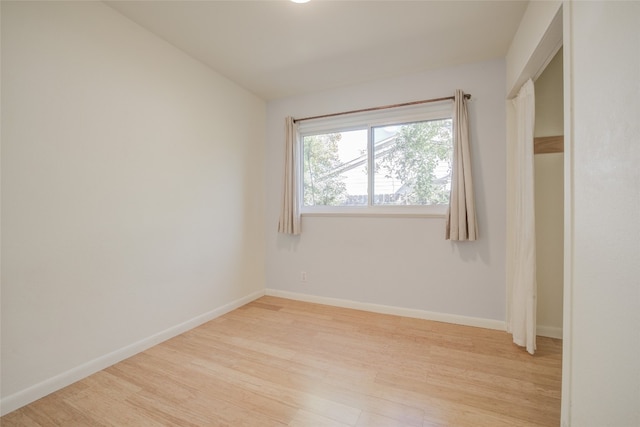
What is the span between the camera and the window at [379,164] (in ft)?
8.76

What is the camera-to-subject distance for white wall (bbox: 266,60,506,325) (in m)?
2.41

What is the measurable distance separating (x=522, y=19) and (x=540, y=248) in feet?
6.12

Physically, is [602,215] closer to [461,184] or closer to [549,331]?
[461,184]

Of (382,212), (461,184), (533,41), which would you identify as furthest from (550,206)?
(382,212)

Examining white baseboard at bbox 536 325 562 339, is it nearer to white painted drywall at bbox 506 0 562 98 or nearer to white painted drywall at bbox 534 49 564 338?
white painted drywall at bbox 534 49 564 338

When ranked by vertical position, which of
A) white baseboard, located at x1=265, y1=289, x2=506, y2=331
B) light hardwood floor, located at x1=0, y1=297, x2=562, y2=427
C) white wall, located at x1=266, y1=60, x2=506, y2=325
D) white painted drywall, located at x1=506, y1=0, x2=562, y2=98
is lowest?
light hardwood floor, located at x1=0, y1=297, x2=562, y2=427

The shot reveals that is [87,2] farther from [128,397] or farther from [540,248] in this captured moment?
[540,248]

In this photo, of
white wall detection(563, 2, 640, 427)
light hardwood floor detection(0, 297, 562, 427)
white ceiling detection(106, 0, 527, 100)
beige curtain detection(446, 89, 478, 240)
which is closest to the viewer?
white wall detection(563, 2, 640, 427)

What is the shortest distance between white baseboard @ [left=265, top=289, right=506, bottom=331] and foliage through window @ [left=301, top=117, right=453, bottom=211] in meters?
1.13

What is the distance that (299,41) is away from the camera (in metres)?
2.21

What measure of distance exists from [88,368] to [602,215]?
9.61 feet

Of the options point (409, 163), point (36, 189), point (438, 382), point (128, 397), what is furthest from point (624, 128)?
point (36, 189)

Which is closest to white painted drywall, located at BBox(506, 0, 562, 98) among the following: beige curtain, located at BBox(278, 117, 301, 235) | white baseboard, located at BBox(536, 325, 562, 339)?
white baseboard, located at BBox(536, 325, 562, 339)

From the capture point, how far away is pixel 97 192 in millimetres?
1772
